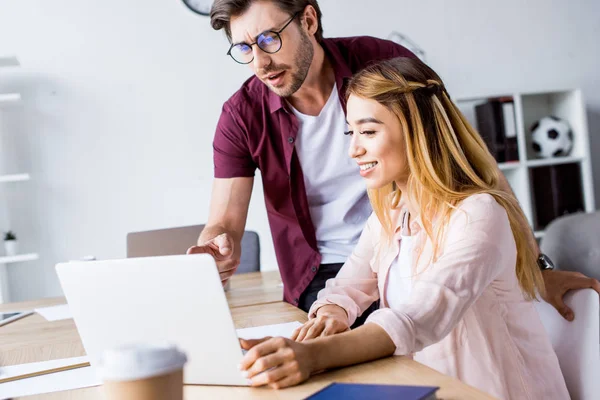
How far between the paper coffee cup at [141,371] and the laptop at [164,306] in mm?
192

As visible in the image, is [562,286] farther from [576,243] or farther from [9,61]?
[9,61]

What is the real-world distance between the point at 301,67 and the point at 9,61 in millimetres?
2002

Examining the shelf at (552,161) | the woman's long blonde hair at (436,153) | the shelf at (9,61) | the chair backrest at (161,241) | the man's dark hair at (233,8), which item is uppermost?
the shelf at (9,61)

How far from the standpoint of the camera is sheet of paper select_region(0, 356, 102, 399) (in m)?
1.04

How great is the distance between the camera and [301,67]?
185cm

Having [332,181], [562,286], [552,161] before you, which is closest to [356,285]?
[562,286]

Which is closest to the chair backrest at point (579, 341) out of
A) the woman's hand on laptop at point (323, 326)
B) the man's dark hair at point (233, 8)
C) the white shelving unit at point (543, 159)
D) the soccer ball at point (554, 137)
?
the woman's hand on laptop at point (323, 326)

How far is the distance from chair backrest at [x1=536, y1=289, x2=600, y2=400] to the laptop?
0.64 metres

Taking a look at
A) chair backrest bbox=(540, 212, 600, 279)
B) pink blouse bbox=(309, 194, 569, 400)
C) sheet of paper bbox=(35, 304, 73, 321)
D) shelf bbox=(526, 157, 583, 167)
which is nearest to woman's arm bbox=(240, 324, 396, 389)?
pink blouse bbox=(309, 194, 569, 400)

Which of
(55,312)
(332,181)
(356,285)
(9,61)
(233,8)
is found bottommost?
(55,312)

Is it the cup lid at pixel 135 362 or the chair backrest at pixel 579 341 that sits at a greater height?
the cup lid at pixel 135 362

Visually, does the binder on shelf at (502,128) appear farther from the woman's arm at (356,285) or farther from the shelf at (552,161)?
the woman's arm at (356,285)

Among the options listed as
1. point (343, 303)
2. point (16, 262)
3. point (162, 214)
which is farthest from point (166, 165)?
point (343, 303)

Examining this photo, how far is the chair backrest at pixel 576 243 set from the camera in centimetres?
209
